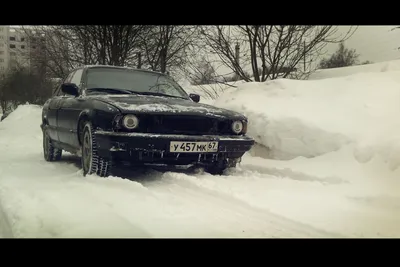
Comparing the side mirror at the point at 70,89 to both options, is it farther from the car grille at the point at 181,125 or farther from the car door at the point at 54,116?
the car grille at the point at 181,125

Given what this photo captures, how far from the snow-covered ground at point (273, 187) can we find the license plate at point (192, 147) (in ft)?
1.03

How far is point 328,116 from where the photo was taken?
6215mm

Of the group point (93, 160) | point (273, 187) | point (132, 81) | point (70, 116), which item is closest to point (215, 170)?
point (273, 187)

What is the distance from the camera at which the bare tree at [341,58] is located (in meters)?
10.8

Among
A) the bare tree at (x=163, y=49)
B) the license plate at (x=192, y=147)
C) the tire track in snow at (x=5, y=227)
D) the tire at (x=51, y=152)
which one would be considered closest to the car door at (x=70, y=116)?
the tire at (x=51, y=152)

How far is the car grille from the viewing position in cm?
439

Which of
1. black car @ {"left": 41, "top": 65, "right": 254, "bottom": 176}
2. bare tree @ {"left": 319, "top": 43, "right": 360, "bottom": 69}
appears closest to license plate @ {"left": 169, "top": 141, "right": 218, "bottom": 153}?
black car @ {"left": 41, "top": 65, "right": 254, "bottom": 176}

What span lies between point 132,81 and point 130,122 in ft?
4.91

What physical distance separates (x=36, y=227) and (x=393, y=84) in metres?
6.04

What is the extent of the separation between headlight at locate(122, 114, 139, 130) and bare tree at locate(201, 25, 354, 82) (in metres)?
5.94

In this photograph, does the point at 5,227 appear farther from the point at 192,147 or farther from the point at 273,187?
the point at 273,187
